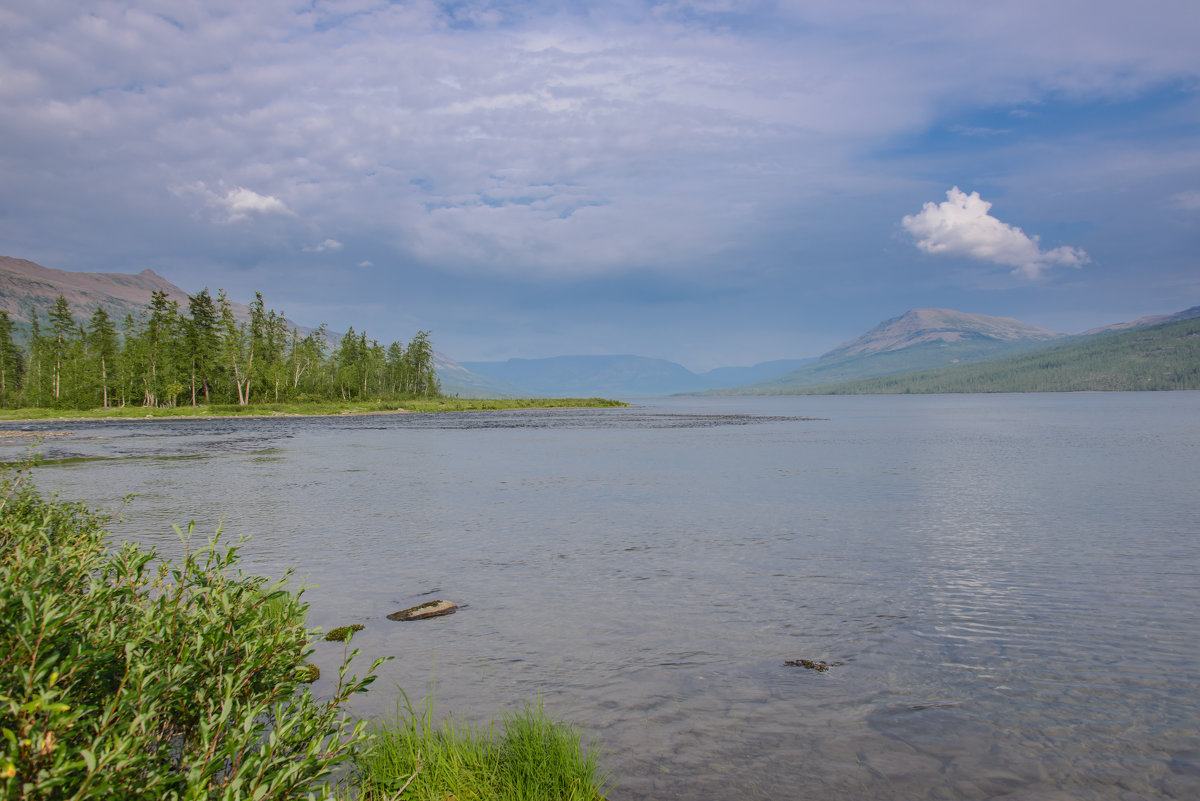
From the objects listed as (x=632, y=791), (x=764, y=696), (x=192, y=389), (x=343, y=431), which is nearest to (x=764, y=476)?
(x=764, y=696)

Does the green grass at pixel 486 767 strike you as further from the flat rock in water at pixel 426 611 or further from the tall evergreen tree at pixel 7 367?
the tall evergreen tree at pixel 7 367

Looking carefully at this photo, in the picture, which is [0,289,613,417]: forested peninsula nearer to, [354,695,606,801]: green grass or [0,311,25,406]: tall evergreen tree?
[0,311,25,406]: tall evergreen tree

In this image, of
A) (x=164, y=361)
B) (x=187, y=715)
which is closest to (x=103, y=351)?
(x=164, y=361)

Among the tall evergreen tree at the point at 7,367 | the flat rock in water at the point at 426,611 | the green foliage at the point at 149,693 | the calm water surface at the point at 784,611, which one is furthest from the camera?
the tall evergreen tree at the point at 7,367

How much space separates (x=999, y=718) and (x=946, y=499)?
24.1 meters

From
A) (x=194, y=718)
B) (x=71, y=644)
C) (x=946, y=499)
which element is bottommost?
(x=946, y=499)

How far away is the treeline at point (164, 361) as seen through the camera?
124062 mm

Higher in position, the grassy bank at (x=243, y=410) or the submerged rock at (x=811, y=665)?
the grassy bank at (x=243, y=410)

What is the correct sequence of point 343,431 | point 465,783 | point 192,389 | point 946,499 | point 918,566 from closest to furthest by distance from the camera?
point 465,783, point 918,566, point 946,499, point 343,431, point 192,389

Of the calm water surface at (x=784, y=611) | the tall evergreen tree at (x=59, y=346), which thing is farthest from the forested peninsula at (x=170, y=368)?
the calm water surface at (x=784, y=611)

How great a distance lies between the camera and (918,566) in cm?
1936

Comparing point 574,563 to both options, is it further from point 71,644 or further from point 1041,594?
point 71,644

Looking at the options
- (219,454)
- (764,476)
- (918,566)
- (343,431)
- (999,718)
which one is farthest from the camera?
(343,431)

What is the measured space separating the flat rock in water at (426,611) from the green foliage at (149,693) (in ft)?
26.3
